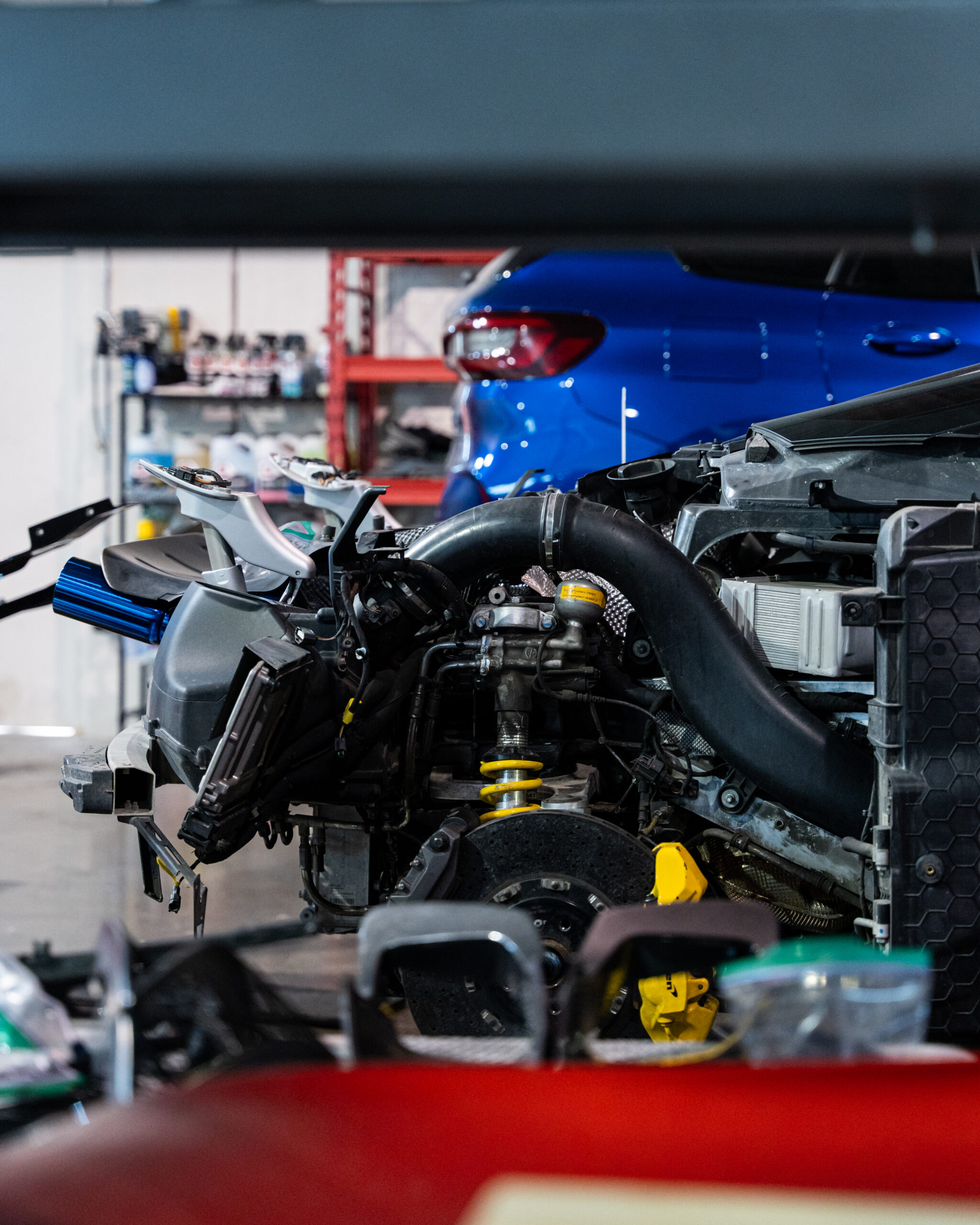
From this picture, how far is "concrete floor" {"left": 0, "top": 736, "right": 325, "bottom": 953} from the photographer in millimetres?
3393

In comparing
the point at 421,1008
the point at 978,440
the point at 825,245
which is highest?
the point at 978,440

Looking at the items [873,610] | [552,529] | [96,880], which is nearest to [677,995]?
[873,610]

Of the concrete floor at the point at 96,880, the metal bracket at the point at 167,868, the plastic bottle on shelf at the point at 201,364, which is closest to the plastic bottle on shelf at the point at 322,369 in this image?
the plastic bottle on shelf at the point at 201,364

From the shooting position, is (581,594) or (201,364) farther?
(201,364)

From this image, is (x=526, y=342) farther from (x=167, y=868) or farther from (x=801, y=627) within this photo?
(x=167, y=868)

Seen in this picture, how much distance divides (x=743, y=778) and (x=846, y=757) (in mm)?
277

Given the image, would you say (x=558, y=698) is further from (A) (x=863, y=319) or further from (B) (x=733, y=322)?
(A) (x=863, y=319)

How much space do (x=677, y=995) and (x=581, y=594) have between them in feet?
2.38

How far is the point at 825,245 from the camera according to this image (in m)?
0.62

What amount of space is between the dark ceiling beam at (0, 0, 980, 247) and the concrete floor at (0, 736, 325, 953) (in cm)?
240

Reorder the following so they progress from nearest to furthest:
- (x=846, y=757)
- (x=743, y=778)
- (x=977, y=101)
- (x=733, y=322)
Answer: (x=977, y=101)
(x=846, y=757)
(x=743, y=778)
(x=733, y=322)

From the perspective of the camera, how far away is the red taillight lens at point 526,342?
3.28 meters

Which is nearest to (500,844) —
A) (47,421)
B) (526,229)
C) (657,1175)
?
(657,1175)

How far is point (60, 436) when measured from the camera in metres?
7.30
